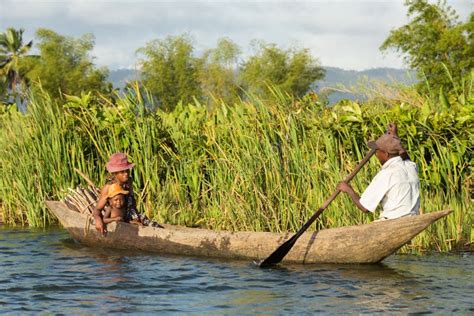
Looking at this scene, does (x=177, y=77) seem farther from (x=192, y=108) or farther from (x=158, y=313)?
(x=158, y=313)

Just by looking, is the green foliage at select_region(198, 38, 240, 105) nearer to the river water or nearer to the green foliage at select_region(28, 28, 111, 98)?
the green foliage at select_region(28, 28, 111, 98)

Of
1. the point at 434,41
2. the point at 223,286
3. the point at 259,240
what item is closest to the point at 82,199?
the point at 259,240

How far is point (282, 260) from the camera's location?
1077cm

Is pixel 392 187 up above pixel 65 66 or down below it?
below

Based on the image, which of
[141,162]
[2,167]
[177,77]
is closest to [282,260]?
[141,162]

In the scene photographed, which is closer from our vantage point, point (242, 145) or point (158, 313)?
point (158, 313)

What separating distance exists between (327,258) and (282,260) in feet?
1.97

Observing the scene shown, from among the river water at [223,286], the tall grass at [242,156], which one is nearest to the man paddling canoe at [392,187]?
the river water at [223,286]

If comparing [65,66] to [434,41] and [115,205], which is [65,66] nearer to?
[434,41]

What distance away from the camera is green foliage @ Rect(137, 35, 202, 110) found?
71250 mm

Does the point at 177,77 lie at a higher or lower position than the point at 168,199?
higher

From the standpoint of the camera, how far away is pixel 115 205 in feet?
39.0

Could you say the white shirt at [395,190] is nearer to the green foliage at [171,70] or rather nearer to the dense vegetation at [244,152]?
the dense vegetation at [244,152]

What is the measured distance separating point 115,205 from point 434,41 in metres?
32.8
